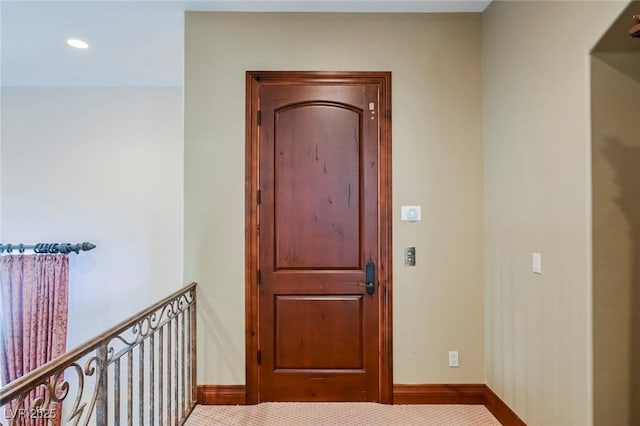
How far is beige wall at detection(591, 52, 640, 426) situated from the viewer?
5.31 feet

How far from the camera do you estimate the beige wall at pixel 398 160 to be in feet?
8.44

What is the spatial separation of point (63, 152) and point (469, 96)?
4091mm

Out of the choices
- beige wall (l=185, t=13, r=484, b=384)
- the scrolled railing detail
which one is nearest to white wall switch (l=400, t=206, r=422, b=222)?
beige wall (l=185, t=13, r=484, b=384)

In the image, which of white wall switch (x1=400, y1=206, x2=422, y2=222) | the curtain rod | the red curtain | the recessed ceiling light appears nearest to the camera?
white wall switch (x1=400, y1=206, x2=422, y2=222)

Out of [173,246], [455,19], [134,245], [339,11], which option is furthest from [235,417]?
[455,19]

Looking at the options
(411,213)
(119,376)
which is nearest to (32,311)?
(119,376)

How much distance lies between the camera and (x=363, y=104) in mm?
2602

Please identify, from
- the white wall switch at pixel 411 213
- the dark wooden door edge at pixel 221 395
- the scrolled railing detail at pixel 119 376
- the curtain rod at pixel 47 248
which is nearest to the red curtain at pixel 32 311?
the curtain rod at pixel 47 248

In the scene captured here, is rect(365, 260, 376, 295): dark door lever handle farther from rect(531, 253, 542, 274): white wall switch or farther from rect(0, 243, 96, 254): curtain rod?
rect(0, 243, 96, 254): curtain rod

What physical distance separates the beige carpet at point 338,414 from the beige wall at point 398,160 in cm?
21

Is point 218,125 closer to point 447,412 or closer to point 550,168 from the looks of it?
point 550,168

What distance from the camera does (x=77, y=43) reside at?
2967 millimetres

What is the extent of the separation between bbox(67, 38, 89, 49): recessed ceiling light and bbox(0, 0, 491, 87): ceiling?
40 mm

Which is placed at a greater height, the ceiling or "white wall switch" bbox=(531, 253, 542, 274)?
the ceiling
